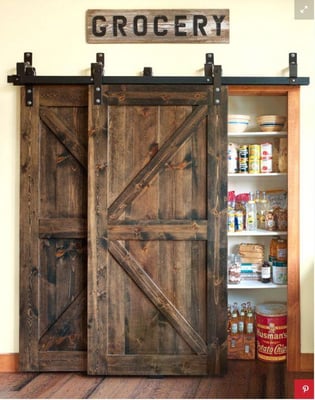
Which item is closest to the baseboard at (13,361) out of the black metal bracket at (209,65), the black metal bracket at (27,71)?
the black metal bracket at (27,71)

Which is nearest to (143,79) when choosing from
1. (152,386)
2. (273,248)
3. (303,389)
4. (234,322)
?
(273,248)

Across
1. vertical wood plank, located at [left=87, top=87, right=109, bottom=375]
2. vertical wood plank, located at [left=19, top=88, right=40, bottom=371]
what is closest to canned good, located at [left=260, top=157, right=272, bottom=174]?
vertical wood plank, located at [left=87, top=87, right=109, bottom=375]

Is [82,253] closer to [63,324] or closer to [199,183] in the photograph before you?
[63,324]

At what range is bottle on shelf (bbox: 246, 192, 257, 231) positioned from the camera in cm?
341

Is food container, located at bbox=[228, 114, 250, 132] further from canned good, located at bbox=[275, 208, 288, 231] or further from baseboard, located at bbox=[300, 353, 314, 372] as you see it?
baseboard, located at bbox=[300, 353, 314, 372]

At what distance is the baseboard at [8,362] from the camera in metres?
3.12

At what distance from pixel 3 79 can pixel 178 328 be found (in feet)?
6.83

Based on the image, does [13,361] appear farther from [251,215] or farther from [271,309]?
[251,215]

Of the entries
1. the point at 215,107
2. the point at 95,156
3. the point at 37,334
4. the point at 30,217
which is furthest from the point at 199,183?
the point at 37,334

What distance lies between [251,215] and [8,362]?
204cm

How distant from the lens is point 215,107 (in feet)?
9.91

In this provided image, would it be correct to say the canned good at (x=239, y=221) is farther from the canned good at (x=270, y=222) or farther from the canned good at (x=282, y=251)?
the canned good at (x=282, y=251)

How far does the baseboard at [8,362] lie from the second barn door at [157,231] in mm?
544

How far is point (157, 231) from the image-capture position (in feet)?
9.93
